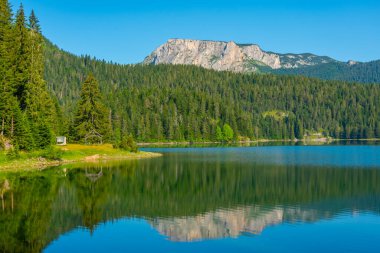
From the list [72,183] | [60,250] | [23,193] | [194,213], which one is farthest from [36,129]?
[60,250]

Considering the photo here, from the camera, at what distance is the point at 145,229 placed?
36.1m

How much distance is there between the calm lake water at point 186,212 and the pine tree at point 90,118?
41.2 meters

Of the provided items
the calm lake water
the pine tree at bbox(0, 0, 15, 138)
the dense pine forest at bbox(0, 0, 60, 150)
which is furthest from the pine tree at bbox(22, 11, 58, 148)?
the calm lake water

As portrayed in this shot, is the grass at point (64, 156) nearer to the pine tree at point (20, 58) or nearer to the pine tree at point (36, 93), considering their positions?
the pine tree at point (36, 93)

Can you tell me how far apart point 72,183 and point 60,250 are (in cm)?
2996

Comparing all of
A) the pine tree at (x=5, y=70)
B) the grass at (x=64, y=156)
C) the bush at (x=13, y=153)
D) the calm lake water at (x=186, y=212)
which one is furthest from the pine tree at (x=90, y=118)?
the calm lake water at (x=186, y=212)

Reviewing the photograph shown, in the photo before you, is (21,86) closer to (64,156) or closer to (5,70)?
(5,70)

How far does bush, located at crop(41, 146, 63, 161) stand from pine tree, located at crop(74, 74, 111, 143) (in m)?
23.1

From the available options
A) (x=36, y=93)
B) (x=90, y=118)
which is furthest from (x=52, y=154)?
(x=90, y=118)

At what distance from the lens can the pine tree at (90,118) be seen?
369 ft

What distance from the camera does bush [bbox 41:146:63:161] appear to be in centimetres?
8388

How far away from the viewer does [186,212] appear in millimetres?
42938

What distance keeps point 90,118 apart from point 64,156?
23893 mm

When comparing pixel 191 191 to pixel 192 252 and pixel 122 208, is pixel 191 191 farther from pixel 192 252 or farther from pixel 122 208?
pixel 192 252
